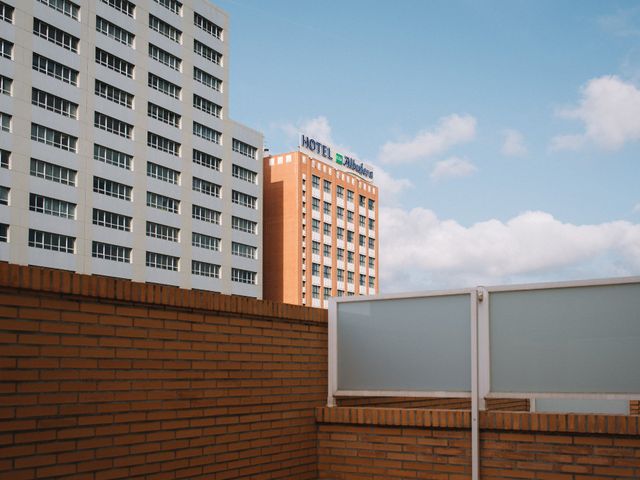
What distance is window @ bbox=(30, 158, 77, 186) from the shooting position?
53.2 metres

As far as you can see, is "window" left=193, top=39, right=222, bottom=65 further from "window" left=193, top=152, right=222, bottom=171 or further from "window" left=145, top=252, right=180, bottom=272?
"window" left=145, top=252, right=180, bottom=272

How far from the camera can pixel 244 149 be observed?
74.8m

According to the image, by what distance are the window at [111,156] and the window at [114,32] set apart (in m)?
9.18

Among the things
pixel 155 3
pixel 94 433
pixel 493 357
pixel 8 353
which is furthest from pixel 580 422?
pixel 155 3

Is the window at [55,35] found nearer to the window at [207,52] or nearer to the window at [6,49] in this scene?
the window at [6,49]

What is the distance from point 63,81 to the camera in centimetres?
5566

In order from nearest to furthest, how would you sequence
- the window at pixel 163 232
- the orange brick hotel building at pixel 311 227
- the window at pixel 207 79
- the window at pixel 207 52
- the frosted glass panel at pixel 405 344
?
the frosted glass panel at pixel 405 344, the window at pixel 163 232, the window at pixel 207 79, the window at pixel 207 52, the orange brick hotel building at pixel 311 227

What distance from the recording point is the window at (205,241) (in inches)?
2680

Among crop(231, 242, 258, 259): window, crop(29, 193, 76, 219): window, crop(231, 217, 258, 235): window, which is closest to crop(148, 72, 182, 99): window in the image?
crop(231, 217, 258, 235): window

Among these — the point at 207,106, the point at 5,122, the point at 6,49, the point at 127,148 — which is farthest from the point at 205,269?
the point at 6,49

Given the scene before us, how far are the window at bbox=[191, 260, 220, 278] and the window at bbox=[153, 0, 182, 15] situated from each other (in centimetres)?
2238

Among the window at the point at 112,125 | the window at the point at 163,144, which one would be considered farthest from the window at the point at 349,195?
the window at the point at 112,125

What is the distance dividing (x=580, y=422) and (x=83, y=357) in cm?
452

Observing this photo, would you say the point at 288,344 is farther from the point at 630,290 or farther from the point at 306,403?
the point at 630,290
